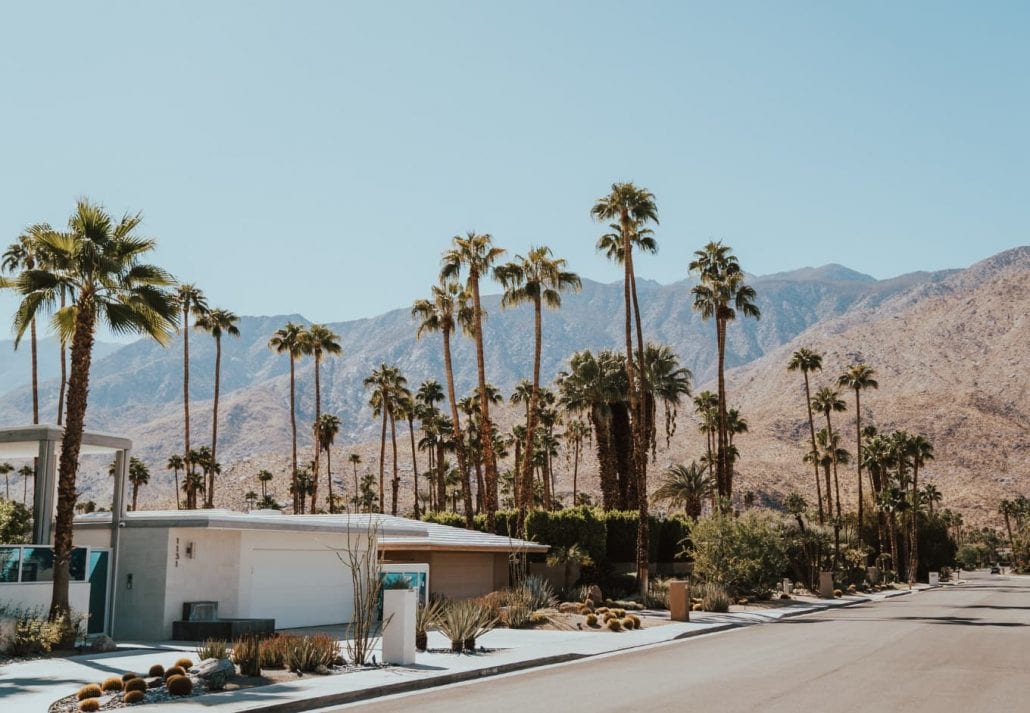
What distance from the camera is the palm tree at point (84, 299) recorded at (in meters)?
24.8

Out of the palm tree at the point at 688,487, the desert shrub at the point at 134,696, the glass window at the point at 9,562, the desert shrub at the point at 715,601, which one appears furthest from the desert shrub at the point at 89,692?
the palm tree at the point at 688,487

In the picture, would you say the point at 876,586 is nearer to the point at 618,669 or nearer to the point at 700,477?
the point at 700,477

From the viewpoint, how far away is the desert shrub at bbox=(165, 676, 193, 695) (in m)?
16.4

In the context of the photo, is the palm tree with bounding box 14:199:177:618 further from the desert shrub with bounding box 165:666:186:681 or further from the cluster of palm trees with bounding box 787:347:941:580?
the cluster of palm trees with bounding box 787:347:941:580

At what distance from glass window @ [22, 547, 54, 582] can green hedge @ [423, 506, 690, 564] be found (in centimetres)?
2076

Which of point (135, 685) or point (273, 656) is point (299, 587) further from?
point (135, 685)

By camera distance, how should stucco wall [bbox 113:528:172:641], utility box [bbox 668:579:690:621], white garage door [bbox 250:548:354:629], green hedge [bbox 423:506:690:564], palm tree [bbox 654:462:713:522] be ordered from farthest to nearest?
palm tree [bbox 654:462:713:522]
green hedge [bbox 423:506:690:564]
utility box [bbox 668:579:690:621]
white garage door [bbox 250:548:354:629]
stucco wall [bbox 113:528:172:641]

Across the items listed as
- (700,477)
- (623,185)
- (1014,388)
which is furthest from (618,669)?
(1014,388)

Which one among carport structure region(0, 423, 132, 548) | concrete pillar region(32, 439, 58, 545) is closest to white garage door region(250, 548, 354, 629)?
carport structure region(0, 423, 132, 548)

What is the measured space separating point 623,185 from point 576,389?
44.0 feet

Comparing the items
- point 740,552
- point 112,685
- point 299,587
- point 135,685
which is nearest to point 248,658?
point 112,685

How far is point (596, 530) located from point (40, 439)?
27949 mm

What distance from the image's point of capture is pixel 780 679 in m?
18.1

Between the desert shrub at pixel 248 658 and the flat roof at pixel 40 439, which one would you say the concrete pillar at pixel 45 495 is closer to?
the flat roof at pixel 40 439
